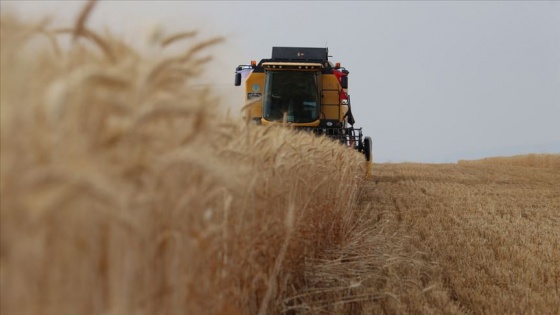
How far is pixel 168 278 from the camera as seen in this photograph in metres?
2.32

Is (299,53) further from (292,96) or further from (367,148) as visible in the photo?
(367,148)

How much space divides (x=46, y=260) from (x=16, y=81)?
1.53ft

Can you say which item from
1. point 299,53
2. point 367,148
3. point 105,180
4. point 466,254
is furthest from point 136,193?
point 299,53

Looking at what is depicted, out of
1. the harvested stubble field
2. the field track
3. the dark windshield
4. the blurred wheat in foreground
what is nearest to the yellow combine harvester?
the dark windshield

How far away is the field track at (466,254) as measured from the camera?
507 centimetres

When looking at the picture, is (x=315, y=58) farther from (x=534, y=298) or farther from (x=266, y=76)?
(x=534, y=298)

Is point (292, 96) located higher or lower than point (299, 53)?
lower

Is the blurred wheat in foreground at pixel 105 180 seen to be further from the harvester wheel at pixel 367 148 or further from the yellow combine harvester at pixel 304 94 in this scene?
the harvester wheel at pixel 367 148

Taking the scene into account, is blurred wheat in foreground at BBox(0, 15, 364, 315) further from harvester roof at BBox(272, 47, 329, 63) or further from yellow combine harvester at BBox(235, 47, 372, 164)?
harvester roof at BBox(272, 47, 329, 63)

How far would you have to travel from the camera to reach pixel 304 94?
46.4 feet

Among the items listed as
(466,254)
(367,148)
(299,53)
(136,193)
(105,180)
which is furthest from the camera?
(299,53)

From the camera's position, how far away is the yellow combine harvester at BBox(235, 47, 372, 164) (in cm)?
1404

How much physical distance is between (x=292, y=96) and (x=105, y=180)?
1263 centimetres

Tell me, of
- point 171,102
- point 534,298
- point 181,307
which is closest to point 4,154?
point 171,102
